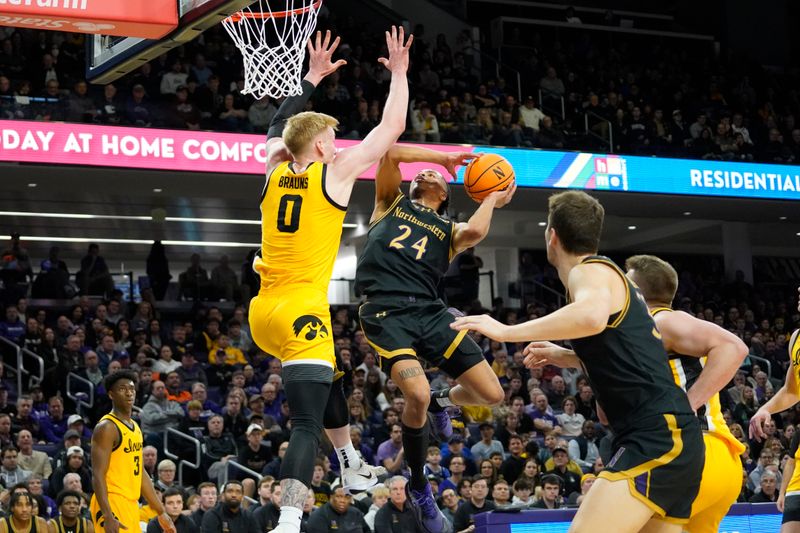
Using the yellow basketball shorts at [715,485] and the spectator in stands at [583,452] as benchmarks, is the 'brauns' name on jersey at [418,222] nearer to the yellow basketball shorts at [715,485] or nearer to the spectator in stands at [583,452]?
the yellow basketball shorts at [715,485]

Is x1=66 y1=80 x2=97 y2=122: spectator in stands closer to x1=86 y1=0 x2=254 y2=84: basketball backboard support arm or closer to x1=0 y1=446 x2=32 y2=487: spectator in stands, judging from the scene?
x1=0 y1=446 x2=32 y2=487: spectator in stands

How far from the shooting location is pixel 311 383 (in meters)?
5.91

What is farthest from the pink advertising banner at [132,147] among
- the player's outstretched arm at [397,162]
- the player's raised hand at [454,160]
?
the player's raised hand at [454,160]

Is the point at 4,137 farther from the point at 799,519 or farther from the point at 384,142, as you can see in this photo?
the point at 799,519

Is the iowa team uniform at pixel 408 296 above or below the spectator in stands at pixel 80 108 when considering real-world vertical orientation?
below

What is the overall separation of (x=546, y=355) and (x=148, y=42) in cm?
405

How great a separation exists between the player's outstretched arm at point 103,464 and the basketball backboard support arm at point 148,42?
9.29 ft

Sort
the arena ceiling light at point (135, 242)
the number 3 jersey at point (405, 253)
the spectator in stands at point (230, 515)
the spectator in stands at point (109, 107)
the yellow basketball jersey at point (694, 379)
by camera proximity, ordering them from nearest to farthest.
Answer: the yellow basketball jersey at point (694, 379), the number 3 jersey at point (405, 253), the spectator in stands at point (230, 515), the spectator in stands at point (109, 107), the arena ceiling light at point (135, 242)

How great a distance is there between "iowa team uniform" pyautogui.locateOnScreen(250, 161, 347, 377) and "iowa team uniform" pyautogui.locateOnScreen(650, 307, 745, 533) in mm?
1833

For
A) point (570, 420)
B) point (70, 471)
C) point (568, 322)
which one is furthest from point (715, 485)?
point (570, 420)

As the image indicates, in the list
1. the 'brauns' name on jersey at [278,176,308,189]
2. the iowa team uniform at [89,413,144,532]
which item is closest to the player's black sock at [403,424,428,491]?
the 'brauns' name on jersey at [278,176,308,189]

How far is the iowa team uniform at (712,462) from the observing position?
5.13m

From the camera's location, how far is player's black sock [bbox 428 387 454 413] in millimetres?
7723

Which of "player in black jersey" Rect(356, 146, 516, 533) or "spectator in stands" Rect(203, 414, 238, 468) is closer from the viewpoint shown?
"player in black jersey" Rect(356, 146, 516, 533)
